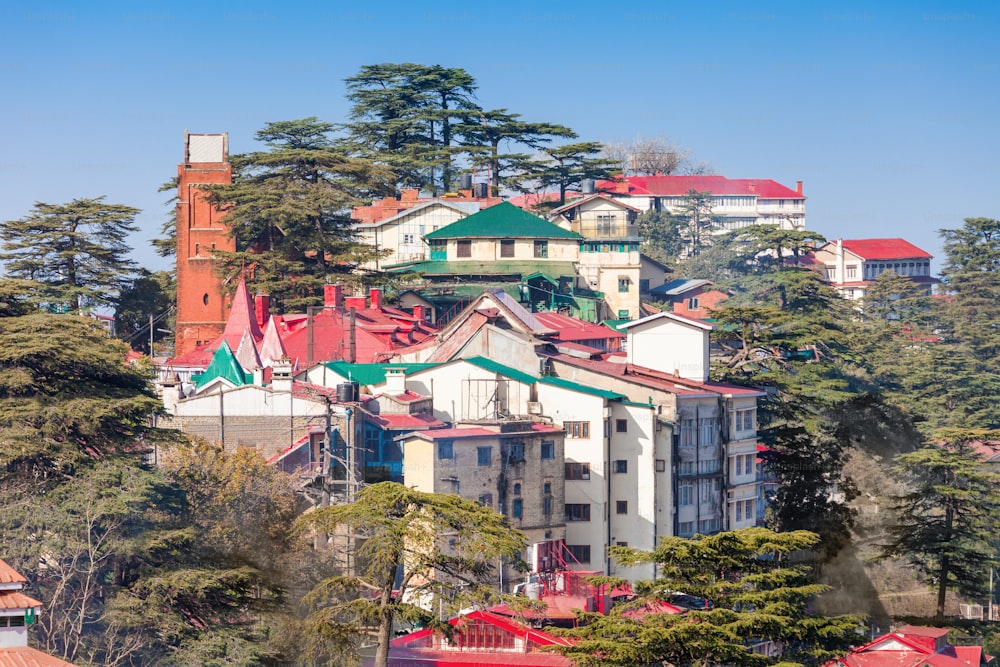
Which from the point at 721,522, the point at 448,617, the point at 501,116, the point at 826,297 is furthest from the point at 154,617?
the point at 501,116

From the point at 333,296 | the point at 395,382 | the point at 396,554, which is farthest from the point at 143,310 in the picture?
the point at 396,554

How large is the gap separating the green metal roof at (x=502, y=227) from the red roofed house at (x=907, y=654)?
119ft

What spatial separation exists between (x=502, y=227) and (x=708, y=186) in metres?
66.1

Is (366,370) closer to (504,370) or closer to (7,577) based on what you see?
(504,370)

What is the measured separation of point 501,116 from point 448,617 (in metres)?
60.6

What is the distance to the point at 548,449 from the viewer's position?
187 ft

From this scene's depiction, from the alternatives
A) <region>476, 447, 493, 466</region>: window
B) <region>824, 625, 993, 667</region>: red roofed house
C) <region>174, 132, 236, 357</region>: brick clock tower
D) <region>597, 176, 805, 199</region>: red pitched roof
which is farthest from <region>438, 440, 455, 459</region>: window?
<region>597, 176, 805, 199</region>: red pitched roof

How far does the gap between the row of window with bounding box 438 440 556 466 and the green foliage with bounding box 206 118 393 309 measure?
20.5 metres

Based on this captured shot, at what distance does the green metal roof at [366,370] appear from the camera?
61.0 metres

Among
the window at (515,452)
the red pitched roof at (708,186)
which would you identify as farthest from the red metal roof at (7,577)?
the red pitched roof at (708,186)

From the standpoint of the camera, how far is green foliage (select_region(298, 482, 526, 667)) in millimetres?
39000

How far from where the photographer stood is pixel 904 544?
199 ft

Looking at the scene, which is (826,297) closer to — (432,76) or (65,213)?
(432,76)

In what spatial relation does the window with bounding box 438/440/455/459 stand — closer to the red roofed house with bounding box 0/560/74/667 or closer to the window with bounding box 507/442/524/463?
the window with bounding box 507/442/524/463
